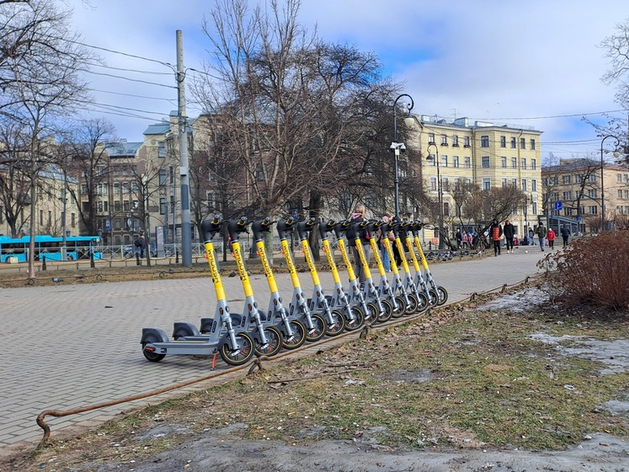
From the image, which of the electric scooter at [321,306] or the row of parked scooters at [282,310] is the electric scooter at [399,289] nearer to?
the row of parked scooters at [282,310]

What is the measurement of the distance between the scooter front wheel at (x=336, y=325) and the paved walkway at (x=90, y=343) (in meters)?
1.87

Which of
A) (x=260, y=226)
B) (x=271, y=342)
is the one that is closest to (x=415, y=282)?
(x=260, y=226)

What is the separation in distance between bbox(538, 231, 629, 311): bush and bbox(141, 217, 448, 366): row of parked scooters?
92.4 inches

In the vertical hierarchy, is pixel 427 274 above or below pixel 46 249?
below

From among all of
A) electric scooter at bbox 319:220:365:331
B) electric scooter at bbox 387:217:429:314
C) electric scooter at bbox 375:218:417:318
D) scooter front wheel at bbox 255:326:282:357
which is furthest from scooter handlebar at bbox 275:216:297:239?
electric scooter at bbox 387:217:429:314

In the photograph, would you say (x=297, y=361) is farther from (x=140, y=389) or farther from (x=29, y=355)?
(x=29, y=355)

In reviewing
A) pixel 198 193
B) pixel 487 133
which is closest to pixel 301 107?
pixel 198 193

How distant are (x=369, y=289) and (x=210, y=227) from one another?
3448mm

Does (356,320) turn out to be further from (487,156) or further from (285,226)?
(487,156)

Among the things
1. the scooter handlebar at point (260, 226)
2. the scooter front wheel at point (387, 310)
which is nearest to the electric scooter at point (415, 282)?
the scooter front wheel at point (387, 310)

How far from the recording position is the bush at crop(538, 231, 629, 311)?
8.95 m

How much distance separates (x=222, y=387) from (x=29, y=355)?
150 inches

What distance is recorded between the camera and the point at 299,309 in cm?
822

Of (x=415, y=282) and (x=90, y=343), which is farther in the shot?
(x=415, y=282)
